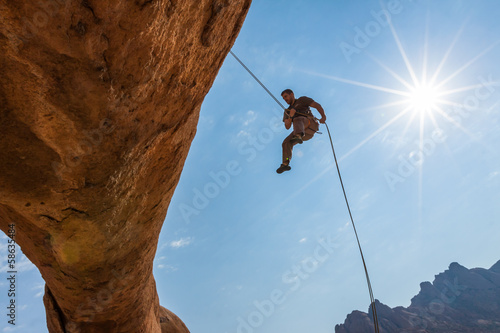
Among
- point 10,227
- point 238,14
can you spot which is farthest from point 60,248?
point 238,14

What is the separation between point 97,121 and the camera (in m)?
3.04

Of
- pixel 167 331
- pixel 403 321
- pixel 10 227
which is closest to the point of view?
pixel 10 227

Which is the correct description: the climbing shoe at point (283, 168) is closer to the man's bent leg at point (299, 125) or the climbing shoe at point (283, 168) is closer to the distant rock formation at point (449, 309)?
the man's bent leg at point (299, 125)

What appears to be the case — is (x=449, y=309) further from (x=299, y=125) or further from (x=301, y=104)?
(x=299, y=125)

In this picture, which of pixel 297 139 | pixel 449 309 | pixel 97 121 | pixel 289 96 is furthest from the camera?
pixel 449 309

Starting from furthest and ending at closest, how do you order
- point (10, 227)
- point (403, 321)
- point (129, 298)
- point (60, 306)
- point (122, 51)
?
point (403, 321)
point (129, 298)
point (60, 306)
point (10, 227)
point (122, 51)

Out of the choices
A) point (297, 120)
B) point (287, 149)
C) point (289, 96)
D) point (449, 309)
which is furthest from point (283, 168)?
point (449, 309)

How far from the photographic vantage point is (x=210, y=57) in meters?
4.11

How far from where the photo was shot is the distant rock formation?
152 feet

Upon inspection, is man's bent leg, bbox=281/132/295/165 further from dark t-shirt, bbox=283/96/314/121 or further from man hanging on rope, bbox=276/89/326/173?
dark t-shirt, bbox=283/96/314/121

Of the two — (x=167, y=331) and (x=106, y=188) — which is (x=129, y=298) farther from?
(x=167, y=331)

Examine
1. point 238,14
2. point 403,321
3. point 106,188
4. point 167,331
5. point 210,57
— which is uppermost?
point 238,14

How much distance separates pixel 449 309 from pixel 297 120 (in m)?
64.3

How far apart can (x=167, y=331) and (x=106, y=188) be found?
28.7 feet
